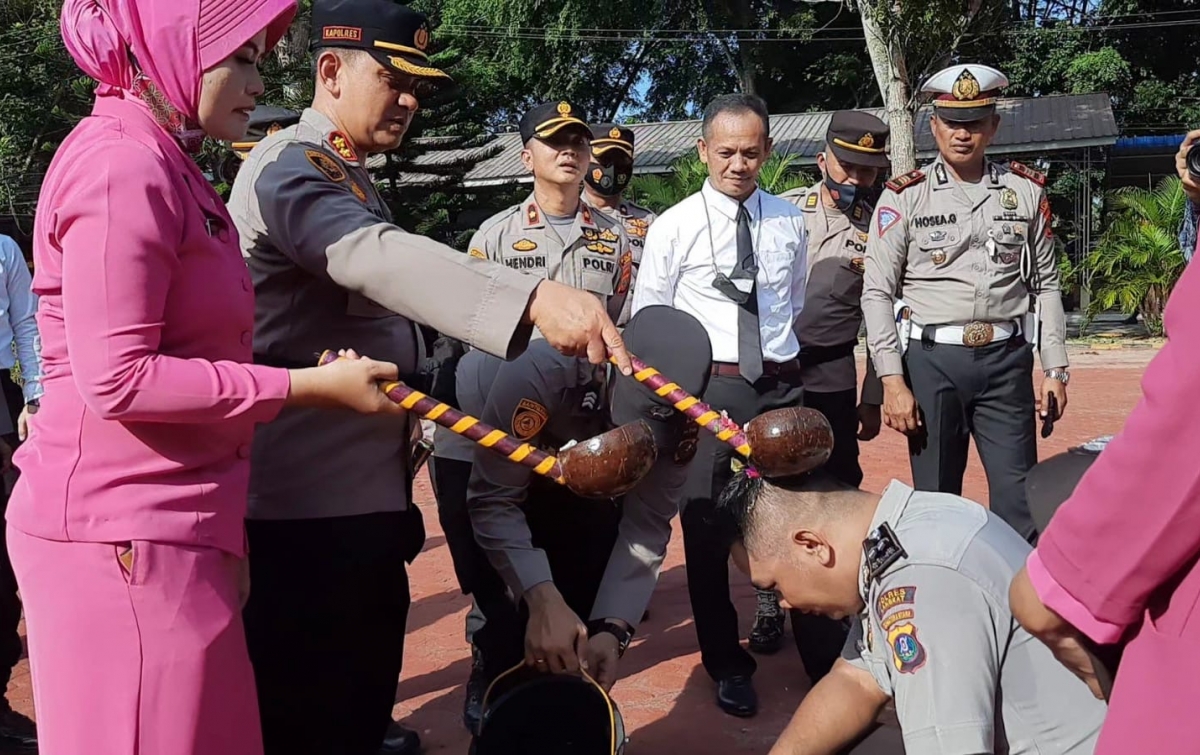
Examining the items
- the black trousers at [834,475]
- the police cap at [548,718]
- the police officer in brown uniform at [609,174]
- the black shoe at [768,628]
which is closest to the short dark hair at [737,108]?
the black trousers at [834,475]

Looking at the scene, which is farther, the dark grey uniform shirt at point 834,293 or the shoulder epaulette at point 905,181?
the dark grey uniform shirt at point 834,293

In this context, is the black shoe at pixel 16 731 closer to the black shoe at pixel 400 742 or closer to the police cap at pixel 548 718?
the black shoe at pixel 400 742

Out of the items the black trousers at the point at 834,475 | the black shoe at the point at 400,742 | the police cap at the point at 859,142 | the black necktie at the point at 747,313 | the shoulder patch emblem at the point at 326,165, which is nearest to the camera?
the shoulder patch emblem at the point at 326,165

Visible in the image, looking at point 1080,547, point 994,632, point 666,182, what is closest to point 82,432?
point 1080,547

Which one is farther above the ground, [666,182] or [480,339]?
[480,339]

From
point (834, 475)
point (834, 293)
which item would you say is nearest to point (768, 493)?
point (834, 475)

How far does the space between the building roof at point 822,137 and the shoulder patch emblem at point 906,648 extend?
12903 millimetres

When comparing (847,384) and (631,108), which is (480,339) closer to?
(847,384)

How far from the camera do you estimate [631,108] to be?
2825cm

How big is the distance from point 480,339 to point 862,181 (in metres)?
3.34

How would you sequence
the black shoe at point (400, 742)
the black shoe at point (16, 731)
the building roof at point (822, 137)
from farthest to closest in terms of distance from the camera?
1. the building roof at point (822, 137)
2. the black shoe at point (16, 731)
3. the black shoe at point (400, 742)

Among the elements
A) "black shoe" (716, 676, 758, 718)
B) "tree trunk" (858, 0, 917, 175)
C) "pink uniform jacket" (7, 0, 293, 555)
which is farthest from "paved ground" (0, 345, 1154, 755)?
"tree trunk" (858, 0, 917, 175)

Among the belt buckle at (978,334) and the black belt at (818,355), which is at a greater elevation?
the belt buckle at (978,334)

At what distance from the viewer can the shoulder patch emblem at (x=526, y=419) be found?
226 cm
